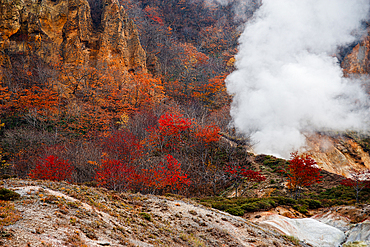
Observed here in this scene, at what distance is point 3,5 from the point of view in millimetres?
26109

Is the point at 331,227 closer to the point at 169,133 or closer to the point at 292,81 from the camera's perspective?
the point at 169,133

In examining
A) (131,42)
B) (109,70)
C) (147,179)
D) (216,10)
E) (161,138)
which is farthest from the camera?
(216,10)

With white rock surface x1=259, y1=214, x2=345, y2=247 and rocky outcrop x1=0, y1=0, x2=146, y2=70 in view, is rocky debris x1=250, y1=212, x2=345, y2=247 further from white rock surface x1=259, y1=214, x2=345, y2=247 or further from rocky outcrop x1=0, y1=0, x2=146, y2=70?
rocky outcrop x1=0, y1=0, x2=146, y2=70

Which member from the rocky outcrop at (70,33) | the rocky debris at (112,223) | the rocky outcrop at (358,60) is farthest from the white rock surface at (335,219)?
the rocky outcrop at (358,60)

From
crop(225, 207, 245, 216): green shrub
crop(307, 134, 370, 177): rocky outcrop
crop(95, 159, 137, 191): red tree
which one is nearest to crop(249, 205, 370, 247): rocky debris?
crop(225, 207, 245, 216): green shrub

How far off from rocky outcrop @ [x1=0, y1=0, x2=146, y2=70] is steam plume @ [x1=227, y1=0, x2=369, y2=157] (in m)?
16.5

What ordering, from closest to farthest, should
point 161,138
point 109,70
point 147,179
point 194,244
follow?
point 194,244 → point 147,179 → point 161,138 → point 109,70

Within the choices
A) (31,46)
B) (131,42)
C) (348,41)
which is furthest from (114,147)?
(348,41)

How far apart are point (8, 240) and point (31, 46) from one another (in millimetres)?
30322

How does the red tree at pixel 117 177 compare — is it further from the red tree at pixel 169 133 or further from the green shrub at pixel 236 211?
the red tree at pixel 169 133

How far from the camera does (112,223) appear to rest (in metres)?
5.92

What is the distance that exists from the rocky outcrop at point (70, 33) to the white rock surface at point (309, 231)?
94.0 ft

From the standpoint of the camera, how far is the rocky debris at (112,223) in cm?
446

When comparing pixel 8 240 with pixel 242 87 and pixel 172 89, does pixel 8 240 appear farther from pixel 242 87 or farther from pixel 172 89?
pixel 172 89
